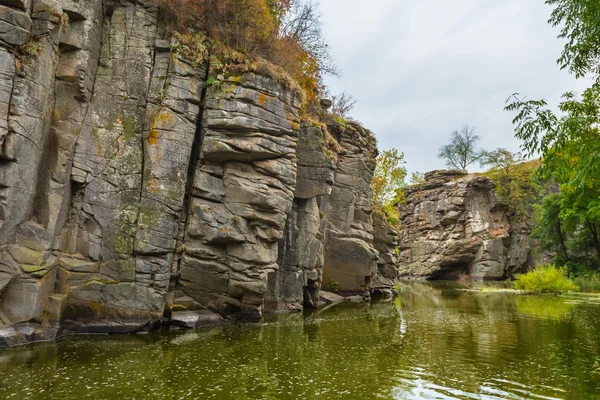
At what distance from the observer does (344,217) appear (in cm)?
3216

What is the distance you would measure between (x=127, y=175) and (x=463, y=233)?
166 feet

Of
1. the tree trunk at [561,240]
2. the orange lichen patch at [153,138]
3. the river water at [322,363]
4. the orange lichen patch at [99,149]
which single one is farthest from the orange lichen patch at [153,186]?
the tree trunk at [561,240]

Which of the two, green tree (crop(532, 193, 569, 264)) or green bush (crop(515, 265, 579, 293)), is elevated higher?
green tree (crop(532, 193, 569, 264))

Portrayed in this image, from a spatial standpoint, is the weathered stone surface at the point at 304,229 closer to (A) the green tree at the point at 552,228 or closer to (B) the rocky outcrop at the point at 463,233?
(A) the green tree at the point at 552,228

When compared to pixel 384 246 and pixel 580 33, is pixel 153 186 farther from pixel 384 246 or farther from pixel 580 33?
pixel 384 246

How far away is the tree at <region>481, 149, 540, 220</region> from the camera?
5862 centimetres

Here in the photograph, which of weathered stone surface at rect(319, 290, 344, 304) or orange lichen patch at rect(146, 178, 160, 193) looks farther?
weathered stone surface at rect(319, 290, 344, 304)

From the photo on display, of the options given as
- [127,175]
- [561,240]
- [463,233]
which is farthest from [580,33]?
[463,233]

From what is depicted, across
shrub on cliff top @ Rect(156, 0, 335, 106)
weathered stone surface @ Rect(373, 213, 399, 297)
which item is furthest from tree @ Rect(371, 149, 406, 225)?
shrub on cliff top @ Rect(156, 0, 335, 106)

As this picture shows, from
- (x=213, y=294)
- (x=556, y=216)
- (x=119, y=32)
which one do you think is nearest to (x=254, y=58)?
(x=119, y=32)

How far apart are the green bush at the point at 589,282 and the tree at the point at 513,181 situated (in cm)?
1978

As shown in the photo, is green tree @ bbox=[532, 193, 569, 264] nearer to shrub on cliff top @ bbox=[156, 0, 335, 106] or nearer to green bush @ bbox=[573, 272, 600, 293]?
green bush @ bbox=[573, 272, 600, 293]

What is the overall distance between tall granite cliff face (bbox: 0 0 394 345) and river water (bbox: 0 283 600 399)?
1727mm

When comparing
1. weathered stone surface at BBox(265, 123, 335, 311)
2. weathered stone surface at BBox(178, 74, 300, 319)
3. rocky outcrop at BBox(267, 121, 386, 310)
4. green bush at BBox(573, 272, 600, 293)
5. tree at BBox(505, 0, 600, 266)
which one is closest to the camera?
tree at BBox(505, 0, 600, 266)
